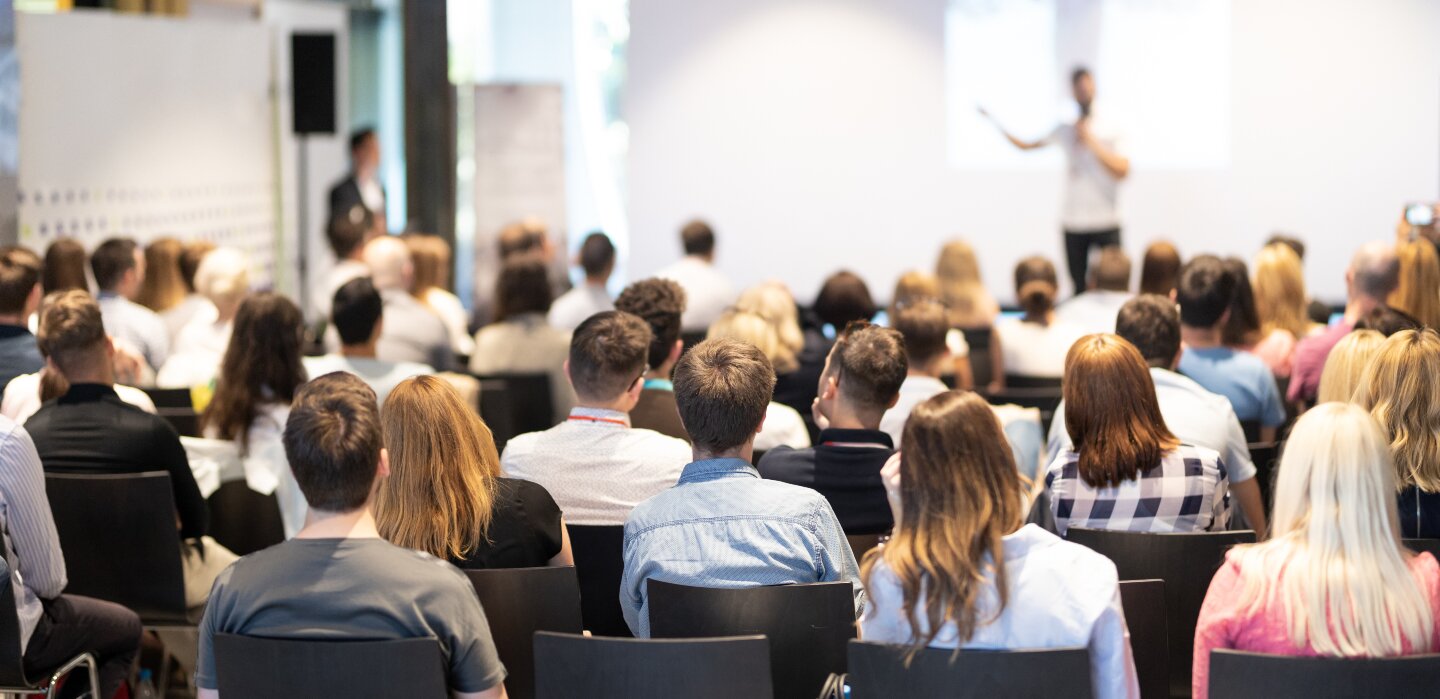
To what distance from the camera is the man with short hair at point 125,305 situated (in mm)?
5566

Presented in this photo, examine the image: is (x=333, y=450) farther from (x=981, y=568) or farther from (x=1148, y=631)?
(x=1148, y=631)

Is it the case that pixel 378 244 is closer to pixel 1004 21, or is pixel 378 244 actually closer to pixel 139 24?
pixel 139 24

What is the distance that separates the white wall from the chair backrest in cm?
720

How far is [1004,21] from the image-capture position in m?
10.1

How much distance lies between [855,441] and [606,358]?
2.08 ft

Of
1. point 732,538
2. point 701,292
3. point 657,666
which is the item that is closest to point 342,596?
point 657,666

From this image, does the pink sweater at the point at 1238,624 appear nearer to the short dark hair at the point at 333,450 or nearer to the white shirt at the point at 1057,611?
the white shirt at the point at 1057,611

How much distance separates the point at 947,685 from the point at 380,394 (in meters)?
2.77

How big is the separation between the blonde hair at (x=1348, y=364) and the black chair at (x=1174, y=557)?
53 cm

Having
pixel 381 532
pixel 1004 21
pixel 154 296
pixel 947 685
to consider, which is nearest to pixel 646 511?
pixel 381 532

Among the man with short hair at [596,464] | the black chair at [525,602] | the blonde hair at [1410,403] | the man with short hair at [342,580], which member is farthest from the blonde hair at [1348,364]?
the man with short hair at [342,580]

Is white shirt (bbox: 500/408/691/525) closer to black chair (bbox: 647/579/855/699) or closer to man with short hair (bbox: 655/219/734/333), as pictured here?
Answer: black chair (bbox: 647/579/855/699)

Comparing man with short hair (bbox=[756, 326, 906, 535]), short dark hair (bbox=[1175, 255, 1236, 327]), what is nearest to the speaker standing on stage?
short dark hair (bbox=[1175, 255, 1236, 327])

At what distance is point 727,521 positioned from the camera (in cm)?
272
